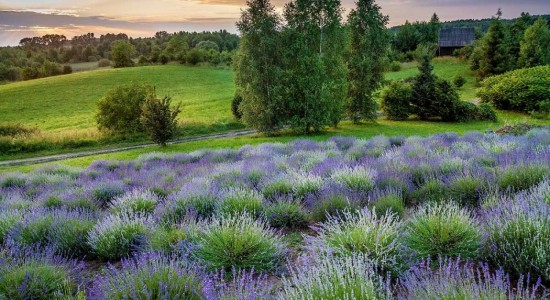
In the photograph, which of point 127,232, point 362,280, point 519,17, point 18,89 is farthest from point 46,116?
point 519,17

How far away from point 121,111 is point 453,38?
65974 mm

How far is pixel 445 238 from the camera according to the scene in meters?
4.14

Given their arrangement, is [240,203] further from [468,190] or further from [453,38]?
[453,38]

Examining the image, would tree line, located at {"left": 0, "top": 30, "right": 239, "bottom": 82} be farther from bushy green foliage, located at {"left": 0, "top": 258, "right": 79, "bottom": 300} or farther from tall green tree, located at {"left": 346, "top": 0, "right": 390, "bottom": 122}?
bushy green foliage, located at {"left": 0, "top": 258, "right": 79, "bottom": 300}

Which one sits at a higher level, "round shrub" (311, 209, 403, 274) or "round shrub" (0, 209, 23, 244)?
"round shrub" (311, 209, 403, 274)

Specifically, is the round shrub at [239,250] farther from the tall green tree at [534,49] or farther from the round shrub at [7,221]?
the tall green tree at [534,49]

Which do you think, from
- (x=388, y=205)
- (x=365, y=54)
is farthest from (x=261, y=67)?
(x=388, y=205)

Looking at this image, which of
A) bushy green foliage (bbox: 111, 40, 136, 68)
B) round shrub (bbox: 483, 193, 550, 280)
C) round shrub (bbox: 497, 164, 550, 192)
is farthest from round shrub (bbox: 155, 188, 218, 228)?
bushy green foliage (bbox: 111, 40, 136, 68)

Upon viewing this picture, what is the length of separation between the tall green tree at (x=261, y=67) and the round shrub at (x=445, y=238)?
23.6 metres

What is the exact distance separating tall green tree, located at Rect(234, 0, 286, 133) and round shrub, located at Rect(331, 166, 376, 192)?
67.9 ft

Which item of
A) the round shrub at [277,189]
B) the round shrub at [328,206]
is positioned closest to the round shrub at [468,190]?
the round shrub at [328,206]

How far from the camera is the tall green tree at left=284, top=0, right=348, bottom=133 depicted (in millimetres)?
27703

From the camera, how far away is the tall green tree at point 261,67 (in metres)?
26.7

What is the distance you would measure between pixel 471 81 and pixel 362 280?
56.8 m
